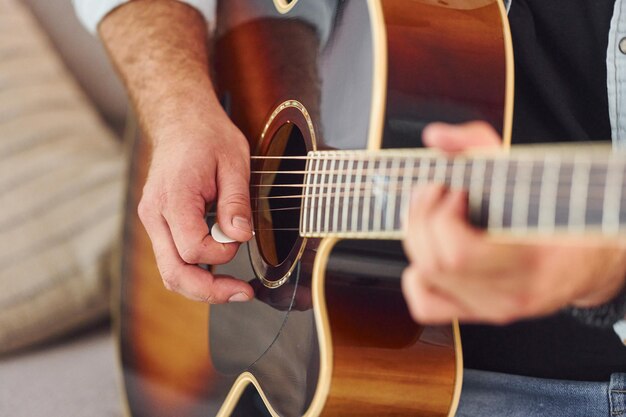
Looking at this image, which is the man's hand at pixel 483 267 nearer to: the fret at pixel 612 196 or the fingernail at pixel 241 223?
the fret at pixel 612 196

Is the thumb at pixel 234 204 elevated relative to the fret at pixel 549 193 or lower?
lower

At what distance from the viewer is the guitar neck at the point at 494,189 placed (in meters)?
0.41

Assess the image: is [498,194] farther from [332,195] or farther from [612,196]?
[332,195]

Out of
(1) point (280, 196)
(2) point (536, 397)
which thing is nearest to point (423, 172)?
(1) point (280, 196)

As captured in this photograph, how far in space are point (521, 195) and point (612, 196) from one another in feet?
0.19

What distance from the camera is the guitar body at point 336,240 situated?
642 mm

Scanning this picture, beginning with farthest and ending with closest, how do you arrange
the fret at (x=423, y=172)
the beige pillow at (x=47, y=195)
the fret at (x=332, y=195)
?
1. the beige pillow at (x=47, y=195)
2. the fret at (x=332, y=195)
3. the fret at (x=423, y=172)

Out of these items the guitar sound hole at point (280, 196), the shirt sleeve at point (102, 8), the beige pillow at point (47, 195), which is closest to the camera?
the guitar sound hole at point (280, 196)

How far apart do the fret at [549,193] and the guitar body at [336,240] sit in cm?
20

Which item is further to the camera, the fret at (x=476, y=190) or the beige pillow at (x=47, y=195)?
the beige pillow at (x=47, y=195)

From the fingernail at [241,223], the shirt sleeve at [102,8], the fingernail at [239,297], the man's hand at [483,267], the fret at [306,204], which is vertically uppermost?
the man's hand at [483,267]

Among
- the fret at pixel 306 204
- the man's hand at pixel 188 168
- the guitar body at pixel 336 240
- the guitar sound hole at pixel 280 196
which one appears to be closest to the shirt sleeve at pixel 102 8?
the man's hand at pixel 188 168

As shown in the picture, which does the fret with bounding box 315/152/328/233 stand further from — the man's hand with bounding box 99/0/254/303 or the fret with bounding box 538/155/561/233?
the fret with bounding box 538/155/561/233

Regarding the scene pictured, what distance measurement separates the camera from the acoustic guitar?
0.58 metres
